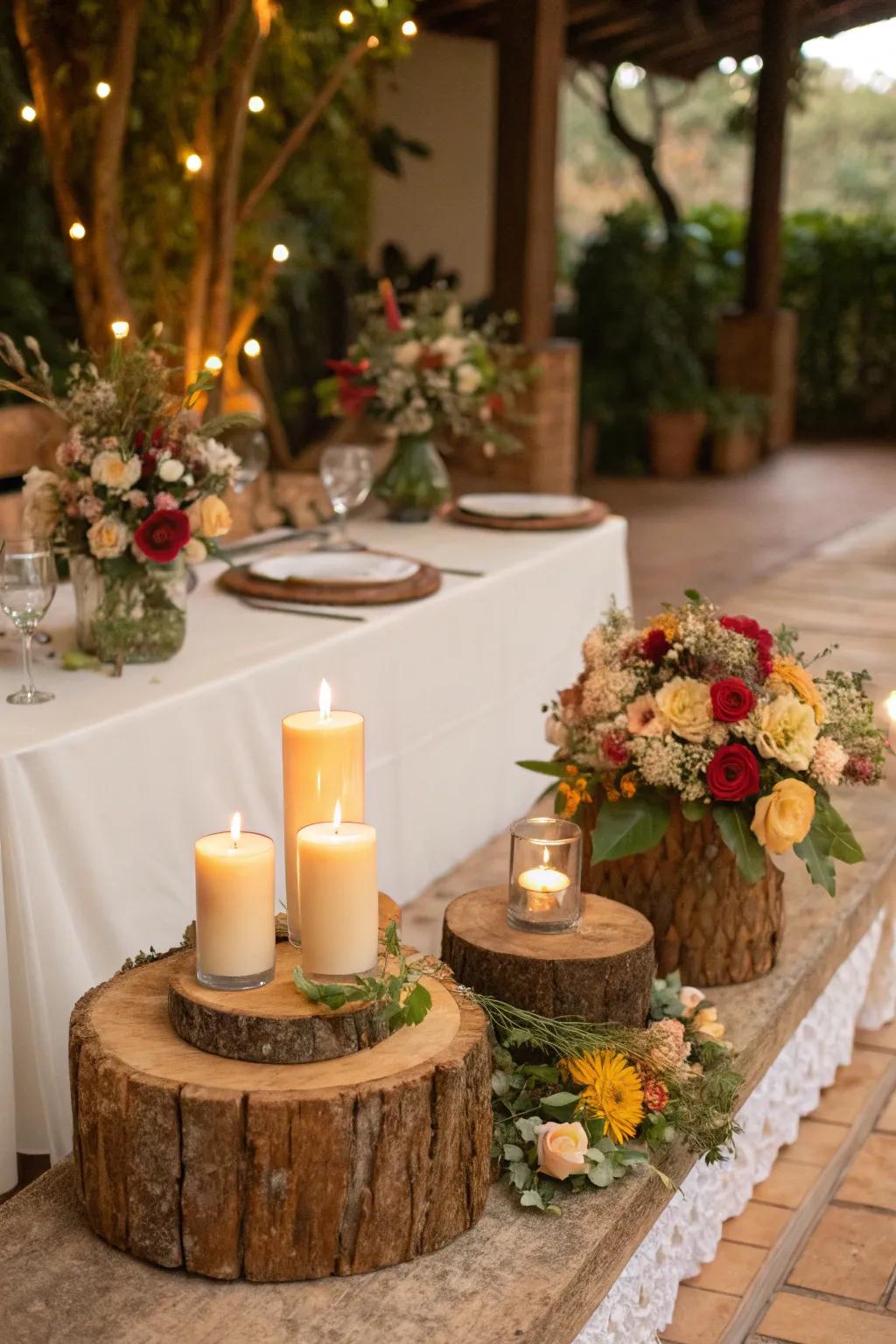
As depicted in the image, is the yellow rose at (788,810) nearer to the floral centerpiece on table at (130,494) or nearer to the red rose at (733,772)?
the red rose at (733,772)

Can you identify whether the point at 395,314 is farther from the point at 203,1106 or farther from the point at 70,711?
the point at 203,1106

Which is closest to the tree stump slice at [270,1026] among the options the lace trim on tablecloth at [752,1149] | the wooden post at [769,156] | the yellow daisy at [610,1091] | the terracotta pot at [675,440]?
the yellow daisy at [610,1091]

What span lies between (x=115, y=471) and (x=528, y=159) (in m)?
4.12

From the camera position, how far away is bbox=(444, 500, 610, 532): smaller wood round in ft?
11.0

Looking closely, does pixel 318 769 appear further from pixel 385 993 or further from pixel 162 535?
pixel 162 535

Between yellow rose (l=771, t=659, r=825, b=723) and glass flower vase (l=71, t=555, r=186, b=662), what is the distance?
2.73 feet

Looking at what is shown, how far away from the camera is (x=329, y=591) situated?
263 centimetres

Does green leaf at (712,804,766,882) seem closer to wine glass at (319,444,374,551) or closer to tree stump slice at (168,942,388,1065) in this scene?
tree stump slice at (168,942,388,1065)

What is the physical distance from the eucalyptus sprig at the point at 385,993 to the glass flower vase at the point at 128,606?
83 cm

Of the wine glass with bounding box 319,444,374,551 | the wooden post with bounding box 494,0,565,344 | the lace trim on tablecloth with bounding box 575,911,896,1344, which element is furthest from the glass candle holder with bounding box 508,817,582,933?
the wooden post with bounding box 494,0,565,344

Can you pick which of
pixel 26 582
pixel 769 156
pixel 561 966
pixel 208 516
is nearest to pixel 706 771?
pixel 561 966

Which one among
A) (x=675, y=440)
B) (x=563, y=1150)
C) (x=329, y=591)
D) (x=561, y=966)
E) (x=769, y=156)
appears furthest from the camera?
(x=769, y=156)

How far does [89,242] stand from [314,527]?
881mm

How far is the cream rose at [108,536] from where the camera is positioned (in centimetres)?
207
